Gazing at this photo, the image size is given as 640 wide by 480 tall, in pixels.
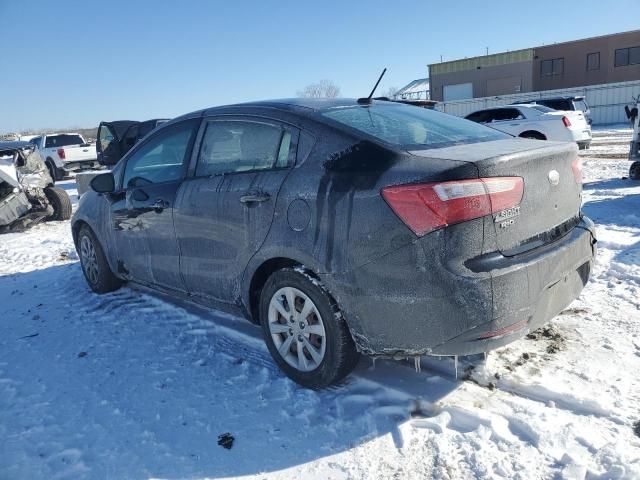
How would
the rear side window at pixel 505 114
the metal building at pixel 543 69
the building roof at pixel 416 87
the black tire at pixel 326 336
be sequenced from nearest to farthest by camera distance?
the black tire at pixel 326 336 → the rear side window at pixel 505 114 → the metal building at pixel 543 69 → the building roof at pixel 416 87

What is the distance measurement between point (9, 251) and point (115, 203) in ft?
13.8

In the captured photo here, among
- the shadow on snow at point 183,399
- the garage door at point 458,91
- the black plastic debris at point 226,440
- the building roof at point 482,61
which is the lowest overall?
the black plastic debris at point 226,440

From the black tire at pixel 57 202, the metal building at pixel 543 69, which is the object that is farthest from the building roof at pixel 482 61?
the black tire at pixel 57 202

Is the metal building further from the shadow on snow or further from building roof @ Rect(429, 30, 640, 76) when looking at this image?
the shadow on snow

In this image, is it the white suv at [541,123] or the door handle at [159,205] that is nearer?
the door handle at [159,205]


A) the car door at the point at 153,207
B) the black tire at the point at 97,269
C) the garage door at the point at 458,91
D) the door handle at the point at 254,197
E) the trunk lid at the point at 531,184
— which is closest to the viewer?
the trunk lid at the point at 531,184

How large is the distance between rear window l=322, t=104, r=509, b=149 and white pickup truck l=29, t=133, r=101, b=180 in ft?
60.6

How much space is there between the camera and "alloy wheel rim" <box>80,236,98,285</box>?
505cm

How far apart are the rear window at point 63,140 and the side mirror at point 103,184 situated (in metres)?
18.1

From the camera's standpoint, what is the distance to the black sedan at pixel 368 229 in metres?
2.37

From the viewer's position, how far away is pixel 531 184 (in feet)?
8.40

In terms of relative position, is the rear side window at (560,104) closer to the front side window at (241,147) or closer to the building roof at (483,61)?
the front side window at (241,147)

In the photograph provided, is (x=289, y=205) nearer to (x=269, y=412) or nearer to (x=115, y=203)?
(x=269, y=412)

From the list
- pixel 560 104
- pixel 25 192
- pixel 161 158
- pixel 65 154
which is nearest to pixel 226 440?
pixel 161 158
